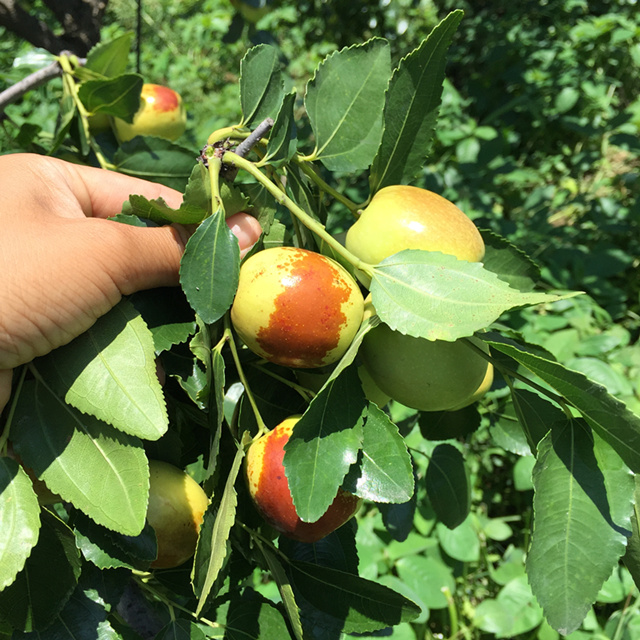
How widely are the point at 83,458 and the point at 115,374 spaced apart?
105 millimetres

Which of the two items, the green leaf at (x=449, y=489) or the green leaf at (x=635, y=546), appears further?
the green leaf at (x=449, y=489)

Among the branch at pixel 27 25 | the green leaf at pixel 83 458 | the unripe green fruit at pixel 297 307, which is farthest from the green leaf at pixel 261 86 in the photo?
the branch at pixel 27 25

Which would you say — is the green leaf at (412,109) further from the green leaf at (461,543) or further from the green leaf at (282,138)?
the green leaf at (461,543)

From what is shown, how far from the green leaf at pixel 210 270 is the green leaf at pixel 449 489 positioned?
59 cm

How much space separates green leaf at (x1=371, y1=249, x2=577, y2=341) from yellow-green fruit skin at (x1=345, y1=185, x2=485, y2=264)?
6 cm

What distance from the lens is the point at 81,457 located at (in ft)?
2.27

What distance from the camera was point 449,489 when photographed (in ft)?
3.58

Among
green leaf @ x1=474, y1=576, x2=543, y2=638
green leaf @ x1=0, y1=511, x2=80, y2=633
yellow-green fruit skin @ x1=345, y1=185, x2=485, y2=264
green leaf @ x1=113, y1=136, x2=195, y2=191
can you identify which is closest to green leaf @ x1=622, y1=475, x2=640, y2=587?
yellow-green fruit skin @ x1=345, y1=185, x2=485, y2=264

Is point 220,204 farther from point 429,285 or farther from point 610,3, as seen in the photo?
point 610,3

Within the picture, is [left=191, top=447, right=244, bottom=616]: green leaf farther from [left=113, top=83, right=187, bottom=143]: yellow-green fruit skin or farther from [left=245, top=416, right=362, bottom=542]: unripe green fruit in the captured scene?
[left=113, top=83, right=187, bottom=143]: yellow-green fruit skin

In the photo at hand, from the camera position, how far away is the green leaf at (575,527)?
23.5 inches

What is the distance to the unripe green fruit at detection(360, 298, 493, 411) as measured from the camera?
70cm

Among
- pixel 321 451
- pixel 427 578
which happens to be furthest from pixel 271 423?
pixel 427 578

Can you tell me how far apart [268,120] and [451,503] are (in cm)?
72
